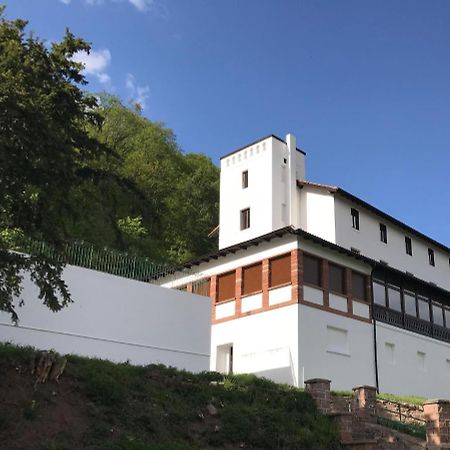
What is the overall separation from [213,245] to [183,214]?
2.95 metres

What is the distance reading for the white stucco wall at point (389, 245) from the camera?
30.7m

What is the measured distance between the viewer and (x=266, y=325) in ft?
78.3

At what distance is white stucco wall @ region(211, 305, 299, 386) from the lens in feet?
74.0

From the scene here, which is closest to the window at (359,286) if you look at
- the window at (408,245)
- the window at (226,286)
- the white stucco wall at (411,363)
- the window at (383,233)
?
the white stucco wall at (411,363)

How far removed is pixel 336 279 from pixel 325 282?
1064 mm

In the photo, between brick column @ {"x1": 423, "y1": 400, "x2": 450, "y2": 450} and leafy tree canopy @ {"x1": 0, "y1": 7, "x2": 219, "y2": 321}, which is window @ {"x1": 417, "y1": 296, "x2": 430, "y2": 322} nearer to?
brick column @ {"x1": 423, "y1": 400, "x2": 450, "y2": 450}

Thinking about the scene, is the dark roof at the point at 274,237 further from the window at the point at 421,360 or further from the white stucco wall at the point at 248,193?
the white stucco wall at the point at 248,193

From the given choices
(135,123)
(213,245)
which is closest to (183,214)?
(213,245)

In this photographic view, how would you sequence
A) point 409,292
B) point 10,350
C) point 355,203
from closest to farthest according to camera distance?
1. point 10,350
2. point 409,292
3. point 355,203

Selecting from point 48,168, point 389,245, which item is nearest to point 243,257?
point 389,245

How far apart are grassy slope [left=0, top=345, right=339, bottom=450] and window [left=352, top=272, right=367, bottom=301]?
11.4 m

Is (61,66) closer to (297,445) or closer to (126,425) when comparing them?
(126,425)

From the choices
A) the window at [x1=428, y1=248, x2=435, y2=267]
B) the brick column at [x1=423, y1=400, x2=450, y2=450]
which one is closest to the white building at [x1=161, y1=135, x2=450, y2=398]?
the window at [x1=428, y1=248, x2=435, y2=267]

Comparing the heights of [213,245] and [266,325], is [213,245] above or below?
above
